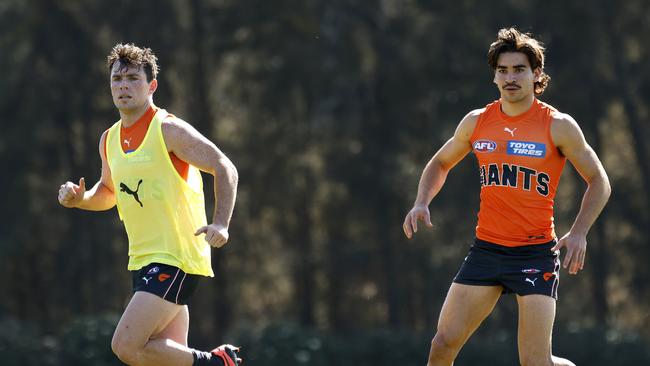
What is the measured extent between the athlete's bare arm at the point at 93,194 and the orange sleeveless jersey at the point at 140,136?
0.31 metres

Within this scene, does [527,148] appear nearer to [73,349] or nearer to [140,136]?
[140,136]

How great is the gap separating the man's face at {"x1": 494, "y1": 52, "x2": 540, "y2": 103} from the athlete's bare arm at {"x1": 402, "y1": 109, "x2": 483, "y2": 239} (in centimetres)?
25

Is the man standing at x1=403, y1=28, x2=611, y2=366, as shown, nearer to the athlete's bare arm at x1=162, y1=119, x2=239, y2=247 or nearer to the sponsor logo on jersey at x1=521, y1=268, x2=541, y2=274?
the sponsor logo on jersey at x1=521, y1=268, x2=541, y2=274

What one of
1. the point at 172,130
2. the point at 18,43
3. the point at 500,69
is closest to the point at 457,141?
the point at 500,69

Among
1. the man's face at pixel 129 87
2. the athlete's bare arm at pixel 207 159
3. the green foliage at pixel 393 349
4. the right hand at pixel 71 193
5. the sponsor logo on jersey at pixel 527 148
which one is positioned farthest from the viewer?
the green foliage at pixel 393 349

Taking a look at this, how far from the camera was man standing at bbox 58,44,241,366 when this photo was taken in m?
7.08

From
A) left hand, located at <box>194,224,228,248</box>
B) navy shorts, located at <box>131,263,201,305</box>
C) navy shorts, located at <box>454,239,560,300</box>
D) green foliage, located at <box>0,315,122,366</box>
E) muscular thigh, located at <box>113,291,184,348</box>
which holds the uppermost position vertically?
left hand, located at <box>194,224,228,248</box>

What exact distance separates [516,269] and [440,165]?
873mm

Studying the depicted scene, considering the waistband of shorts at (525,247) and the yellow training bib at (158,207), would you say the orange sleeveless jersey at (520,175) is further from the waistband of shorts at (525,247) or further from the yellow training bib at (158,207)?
the yellow training bib at (158,207)

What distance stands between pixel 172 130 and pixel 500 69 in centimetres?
199

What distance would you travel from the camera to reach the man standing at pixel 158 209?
7.08 metres

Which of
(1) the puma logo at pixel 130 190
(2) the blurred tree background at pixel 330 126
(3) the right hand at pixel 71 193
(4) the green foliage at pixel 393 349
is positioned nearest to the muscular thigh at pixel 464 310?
(1) the puma logo at pixel 130 190

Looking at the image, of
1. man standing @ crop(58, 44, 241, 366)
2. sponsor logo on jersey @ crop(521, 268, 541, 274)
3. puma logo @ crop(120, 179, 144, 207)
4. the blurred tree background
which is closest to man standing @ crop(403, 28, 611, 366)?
sponsor logo on jersey @ crop(521, 268, 541, 274)

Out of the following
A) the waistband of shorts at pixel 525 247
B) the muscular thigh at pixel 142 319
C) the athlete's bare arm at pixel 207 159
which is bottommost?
the muscular thigh at pixel 142 319
